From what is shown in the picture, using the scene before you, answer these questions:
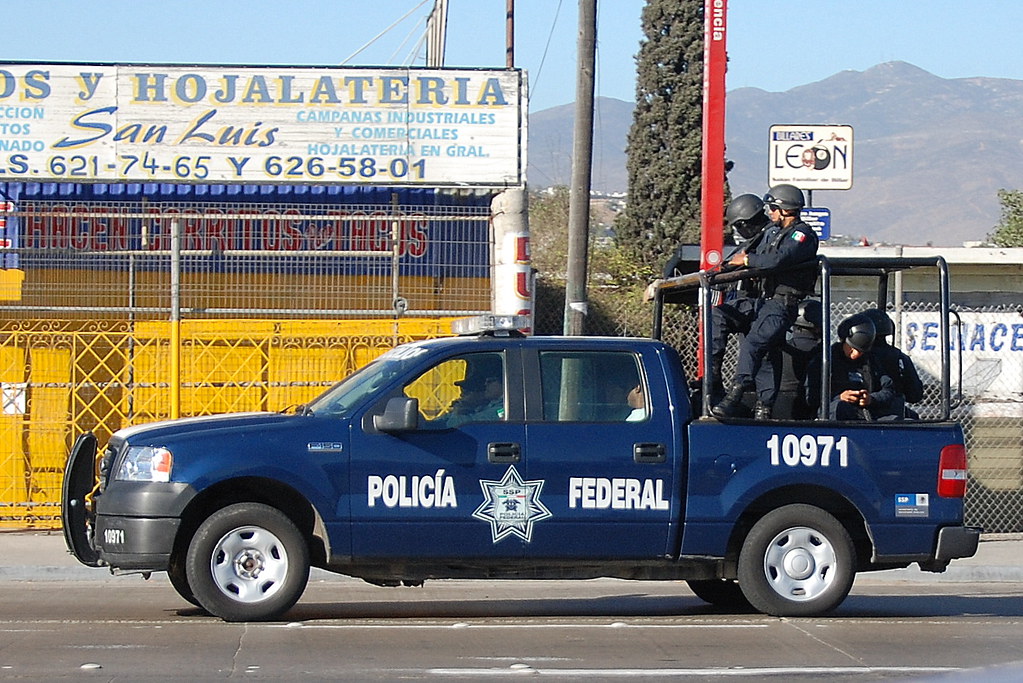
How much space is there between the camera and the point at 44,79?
1606 centimetres

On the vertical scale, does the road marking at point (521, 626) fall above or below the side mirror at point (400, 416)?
below

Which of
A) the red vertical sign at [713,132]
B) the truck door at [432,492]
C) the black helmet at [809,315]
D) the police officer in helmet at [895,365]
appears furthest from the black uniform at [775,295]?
the red vertical sign at [713,132]

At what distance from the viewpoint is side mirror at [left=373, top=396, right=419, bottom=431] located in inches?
331

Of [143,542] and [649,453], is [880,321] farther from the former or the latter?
[143,542]

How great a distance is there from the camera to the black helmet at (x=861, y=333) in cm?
939

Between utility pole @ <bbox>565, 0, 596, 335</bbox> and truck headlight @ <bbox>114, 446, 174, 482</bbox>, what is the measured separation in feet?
19.1

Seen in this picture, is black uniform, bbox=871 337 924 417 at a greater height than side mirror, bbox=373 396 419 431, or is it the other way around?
black uniform, bbox=871 337 924 417

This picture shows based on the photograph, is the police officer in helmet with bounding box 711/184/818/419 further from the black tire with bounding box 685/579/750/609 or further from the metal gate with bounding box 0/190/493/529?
the metal gate with bounding box 0/190/493/529

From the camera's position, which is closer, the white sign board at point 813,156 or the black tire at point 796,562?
the black tire at point 796,562

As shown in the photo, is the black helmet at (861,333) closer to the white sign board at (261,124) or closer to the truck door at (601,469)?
the truck door at (601,469)

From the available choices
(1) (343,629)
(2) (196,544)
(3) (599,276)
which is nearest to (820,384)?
(1) (343,629)

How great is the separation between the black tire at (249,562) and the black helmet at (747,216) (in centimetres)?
361

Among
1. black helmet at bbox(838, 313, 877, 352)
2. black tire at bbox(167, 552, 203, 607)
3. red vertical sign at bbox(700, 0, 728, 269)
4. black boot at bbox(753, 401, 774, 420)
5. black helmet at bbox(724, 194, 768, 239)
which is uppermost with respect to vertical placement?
red vertical sign at bbox(700, 0, 728, 269)

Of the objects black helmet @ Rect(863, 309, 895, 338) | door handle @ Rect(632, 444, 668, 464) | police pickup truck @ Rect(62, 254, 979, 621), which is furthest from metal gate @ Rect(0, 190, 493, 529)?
door handle @ Rect(632, 444, 668, 464)
